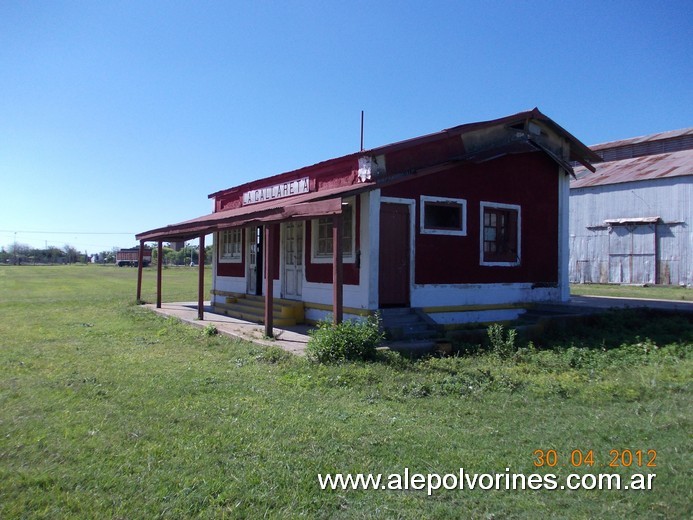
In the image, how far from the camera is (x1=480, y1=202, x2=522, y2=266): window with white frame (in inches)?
510

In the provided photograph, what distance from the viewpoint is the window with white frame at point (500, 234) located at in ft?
42.5

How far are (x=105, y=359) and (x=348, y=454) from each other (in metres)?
6.02

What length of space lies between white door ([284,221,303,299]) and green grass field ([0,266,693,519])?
3.92 metres

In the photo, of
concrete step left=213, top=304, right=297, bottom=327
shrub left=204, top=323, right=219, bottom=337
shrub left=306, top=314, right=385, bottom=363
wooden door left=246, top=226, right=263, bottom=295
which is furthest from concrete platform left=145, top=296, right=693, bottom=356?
wooden door left=246, top=226, right=263, bottom=295

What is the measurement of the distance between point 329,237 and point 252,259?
481 cm

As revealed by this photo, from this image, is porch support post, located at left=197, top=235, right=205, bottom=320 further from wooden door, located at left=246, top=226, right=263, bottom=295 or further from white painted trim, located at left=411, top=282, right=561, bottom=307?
white painted trim, located at left=411, top=282, right=561, bottom=307

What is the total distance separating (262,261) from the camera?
16.2 m

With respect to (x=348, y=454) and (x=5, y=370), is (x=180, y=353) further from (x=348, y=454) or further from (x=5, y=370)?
(x=348, y=454)

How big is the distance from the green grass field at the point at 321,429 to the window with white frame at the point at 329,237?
3.05 m

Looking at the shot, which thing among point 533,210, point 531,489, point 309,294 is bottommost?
point 531,489

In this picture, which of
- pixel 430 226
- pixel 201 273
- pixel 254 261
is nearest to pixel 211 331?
pixel 201 273

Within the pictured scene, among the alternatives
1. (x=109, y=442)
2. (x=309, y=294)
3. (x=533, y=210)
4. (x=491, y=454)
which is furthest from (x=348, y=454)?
(x=533, y=210)

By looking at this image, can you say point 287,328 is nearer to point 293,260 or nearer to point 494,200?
point 293,260

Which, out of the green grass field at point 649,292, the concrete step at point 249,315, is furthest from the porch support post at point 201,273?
the green grass field at point 649,292
